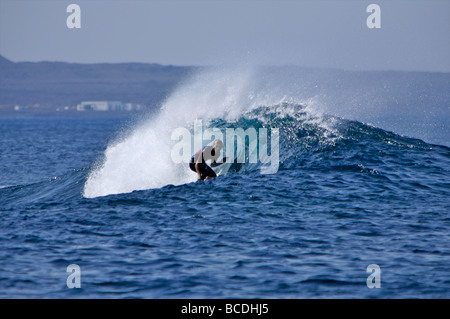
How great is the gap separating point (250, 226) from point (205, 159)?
17.8 ft

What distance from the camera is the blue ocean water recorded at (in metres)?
9.55

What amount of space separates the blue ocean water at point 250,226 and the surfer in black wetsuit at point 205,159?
0.41 meters

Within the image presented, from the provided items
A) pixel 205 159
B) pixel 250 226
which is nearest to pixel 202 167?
pixel 205 159

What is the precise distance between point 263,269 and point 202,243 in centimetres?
194

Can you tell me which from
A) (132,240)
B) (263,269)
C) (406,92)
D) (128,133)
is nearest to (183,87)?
(128,133)

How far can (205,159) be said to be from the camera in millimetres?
18031

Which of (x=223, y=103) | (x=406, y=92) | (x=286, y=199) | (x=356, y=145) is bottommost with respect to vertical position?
(x=286, y=199)

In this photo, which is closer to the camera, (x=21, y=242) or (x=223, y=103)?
(x=21, y=242)

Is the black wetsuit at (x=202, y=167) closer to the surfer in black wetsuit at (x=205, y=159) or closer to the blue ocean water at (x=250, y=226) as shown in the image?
the surfer in black wetsuit at (x=205, y=159)

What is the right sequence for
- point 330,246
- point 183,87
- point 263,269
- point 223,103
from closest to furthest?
point 263,269, point 330,246, point 223,103, point 183,87

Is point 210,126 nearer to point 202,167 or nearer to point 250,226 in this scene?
point 202,167

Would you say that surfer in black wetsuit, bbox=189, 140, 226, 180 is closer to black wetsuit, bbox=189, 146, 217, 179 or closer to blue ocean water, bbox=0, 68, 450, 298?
black wetsuit, bbox=189, 146, 217, 179
